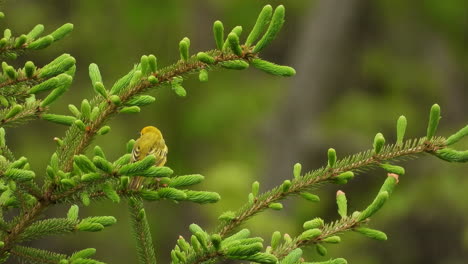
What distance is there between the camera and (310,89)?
51.7ft

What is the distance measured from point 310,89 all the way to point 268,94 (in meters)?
3.61

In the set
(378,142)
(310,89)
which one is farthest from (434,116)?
(310,89)

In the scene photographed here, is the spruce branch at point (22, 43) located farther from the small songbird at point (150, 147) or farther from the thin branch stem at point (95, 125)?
the small songbird at point (150, 147)

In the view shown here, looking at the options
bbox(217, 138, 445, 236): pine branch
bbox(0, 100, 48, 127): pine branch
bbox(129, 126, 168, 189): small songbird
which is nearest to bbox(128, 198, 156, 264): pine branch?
bbox(129, 126, 168, 189): small songbird

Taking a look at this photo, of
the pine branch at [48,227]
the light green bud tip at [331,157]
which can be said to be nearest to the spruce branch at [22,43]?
the pine branch at [48,227]

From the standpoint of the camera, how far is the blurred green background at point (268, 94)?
1548 centimetres

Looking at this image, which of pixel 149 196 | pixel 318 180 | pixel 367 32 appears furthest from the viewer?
pixel 367 32

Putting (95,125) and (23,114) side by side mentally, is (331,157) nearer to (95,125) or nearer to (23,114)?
(95,125)

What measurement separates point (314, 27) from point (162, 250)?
6330 millimetres

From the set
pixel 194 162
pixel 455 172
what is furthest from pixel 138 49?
pixel 455 172

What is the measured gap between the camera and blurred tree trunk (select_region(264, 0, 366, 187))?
15.3 m

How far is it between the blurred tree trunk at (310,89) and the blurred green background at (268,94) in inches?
1.0

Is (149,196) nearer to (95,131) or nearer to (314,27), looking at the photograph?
(95,131)

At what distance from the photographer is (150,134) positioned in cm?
326
